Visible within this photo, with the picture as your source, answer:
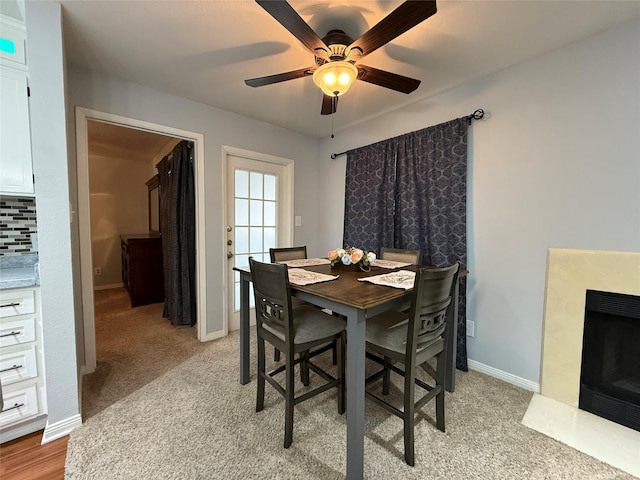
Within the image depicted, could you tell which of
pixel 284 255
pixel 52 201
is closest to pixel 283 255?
pixel 284 255

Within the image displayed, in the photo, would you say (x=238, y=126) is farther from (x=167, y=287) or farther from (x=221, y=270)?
(x=167, y=287)

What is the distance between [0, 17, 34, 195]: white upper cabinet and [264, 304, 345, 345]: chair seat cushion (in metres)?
1.57

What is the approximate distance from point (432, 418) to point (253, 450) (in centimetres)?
107

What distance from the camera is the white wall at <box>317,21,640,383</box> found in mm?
1562

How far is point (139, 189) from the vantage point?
186 inches

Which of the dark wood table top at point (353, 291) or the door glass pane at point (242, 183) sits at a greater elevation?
the door glass pane at point (242, 183)

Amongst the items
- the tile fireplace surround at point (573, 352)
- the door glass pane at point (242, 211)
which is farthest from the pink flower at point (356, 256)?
the door glass pane at point (242, 211)

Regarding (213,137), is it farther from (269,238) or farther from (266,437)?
(266,437)

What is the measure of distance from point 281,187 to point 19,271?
7.64ft

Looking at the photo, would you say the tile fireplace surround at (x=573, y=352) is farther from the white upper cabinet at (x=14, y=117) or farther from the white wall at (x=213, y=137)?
the white upper cabinet at (x=14, y=117)

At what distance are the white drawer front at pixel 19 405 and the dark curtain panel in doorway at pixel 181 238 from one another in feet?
4.84

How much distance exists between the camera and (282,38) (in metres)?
1.66

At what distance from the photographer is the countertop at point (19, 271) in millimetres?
1383

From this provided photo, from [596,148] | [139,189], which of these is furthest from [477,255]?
[139,189]
